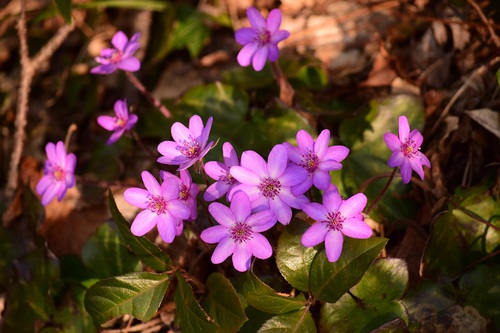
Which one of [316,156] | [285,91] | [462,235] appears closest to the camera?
[316,156]

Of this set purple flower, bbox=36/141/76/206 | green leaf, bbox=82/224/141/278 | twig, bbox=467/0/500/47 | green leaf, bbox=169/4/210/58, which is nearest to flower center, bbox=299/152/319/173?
green leaf, bbox=82/224/141/278

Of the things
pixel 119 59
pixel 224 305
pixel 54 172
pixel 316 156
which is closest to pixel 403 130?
pixel 316 156

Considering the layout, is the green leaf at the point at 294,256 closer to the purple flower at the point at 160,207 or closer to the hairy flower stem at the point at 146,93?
the purple flower at the point at 160,207

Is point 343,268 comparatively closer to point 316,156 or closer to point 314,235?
point 314,235

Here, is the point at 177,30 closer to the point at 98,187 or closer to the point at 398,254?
the point at 98,187

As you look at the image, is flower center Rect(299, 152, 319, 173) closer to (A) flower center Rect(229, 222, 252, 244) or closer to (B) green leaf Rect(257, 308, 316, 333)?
(A) flower center Rect(229, 222, 252, 244)

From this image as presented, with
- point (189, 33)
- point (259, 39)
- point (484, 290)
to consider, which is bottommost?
point (484, 290)

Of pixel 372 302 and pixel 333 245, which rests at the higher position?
pixel 333 245

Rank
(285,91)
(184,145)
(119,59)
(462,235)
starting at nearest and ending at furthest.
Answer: (184,145), (462,235), (119,59), (285,91)
